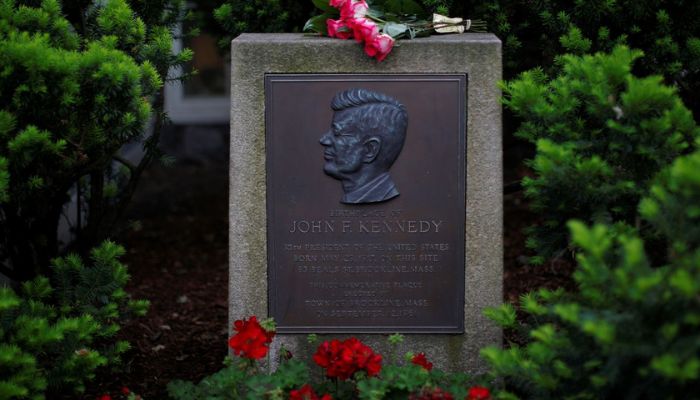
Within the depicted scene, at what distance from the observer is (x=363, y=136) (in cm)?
353

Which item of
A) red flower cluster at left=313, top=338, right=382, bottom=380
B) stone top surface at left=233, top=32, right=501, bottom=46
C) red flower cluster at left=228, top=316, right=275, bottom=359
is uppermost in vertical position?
stone top surface at left=233, top=32, right=501, bottom=46

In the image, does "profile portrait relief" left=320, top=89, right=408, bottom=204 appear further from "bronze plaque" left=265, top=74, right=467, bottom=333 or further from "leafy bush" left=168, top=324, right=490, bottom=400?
"leafy bush" left=168, top=324, right=490, bottom=400

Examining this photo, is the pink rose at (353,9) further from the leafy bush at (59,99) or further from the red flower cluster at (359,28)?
the leafy bush at (59,99)

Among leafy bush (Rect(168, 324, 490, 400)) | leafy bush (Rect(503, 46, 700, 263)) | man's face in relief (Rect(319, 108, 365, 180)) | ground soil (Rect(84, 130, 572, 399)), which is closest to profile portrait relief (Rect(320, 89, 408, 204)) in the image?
man's face in relief (Rect(319, 108, 365, 180))

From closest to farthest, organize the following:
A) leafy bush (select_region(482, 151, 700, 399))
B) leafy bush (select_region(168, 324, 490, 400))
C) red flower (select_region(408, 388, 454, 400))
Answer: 1. leafy bush (select_region(482, 151, 700, 399))
2. red flower (select_region(408, 388, 454, 400))
3. leafy bush (select_region(168, 324, 490, 400))

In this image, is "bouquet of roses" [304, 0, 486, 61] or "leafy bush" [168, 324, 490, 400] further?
"bouquet of roses" [304, 0, 486, 61]

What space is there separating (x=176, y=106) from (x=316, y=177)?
616 centimetres

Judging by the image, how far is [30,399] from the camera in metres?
3.20

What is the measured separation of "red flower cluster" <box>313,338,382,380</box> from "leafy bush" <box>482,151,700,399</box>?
0.41 metres

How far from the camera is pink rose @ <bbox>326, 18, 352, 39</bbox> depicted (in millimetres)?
3592

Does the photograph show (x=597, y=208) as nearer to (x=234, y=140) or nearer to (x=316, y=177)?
(x=316, y=177)

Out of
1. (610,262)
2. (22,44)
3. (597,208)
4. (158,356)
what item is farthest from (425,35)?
(158,356)

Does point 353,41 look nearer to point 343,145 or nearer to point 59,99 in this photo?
point 343,145

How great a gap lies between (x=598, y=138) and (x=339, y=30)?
1.13 metres
